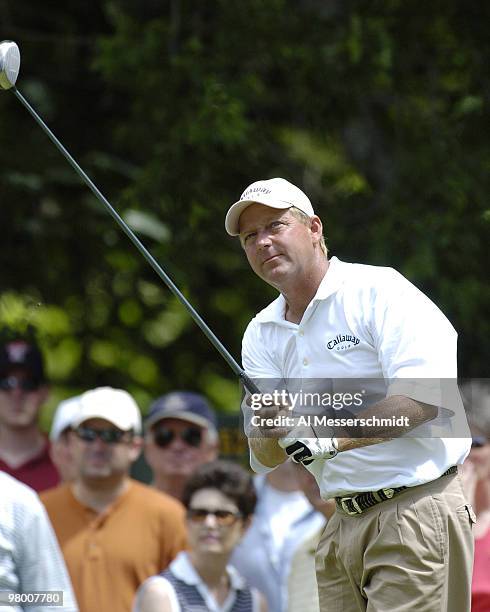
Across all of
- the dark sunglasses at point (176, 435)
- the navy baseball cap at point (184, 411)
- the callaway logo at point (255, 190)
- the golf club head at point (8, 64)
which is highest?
the golf club head at point (8, 64)

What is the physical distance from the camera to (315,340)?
4574mm

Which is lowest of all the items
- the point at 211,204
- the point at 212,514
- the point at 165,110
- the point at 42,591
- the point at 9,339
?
the point at 42,591

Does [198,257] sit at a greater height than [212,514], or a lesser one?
greater

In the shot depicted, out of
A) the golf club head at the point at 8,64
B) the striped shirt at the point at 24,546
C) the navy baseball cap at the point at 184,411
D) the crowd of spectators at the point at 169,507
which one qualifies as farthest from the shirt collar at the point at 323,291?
the navy baseball cap at the point at 184,411

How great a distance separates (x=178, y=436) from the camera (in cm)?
758

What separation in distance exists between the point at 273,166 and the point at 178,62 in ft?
3.12

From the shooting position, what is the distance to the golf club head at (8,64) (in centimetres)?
509

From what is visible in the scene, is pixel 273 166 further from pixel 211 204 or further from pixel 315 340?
Answer: pixel 315 340

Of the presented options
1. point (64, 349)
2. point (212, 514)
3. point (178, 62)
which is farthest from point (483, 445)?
point (64, 349)

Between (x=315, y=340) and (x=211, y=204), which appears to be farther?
(x=211, y=204)

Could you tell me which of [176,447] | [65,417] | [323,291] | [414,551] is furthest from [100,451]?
[414,551]

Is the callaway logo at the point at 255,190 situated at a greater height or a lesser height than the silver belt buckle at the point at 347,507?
greater

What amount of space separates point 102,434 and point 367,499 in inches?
111

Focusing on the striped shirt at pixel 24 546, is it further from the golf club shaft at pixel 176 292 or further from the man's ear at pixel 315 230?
the man's ear at pixel 315 230
